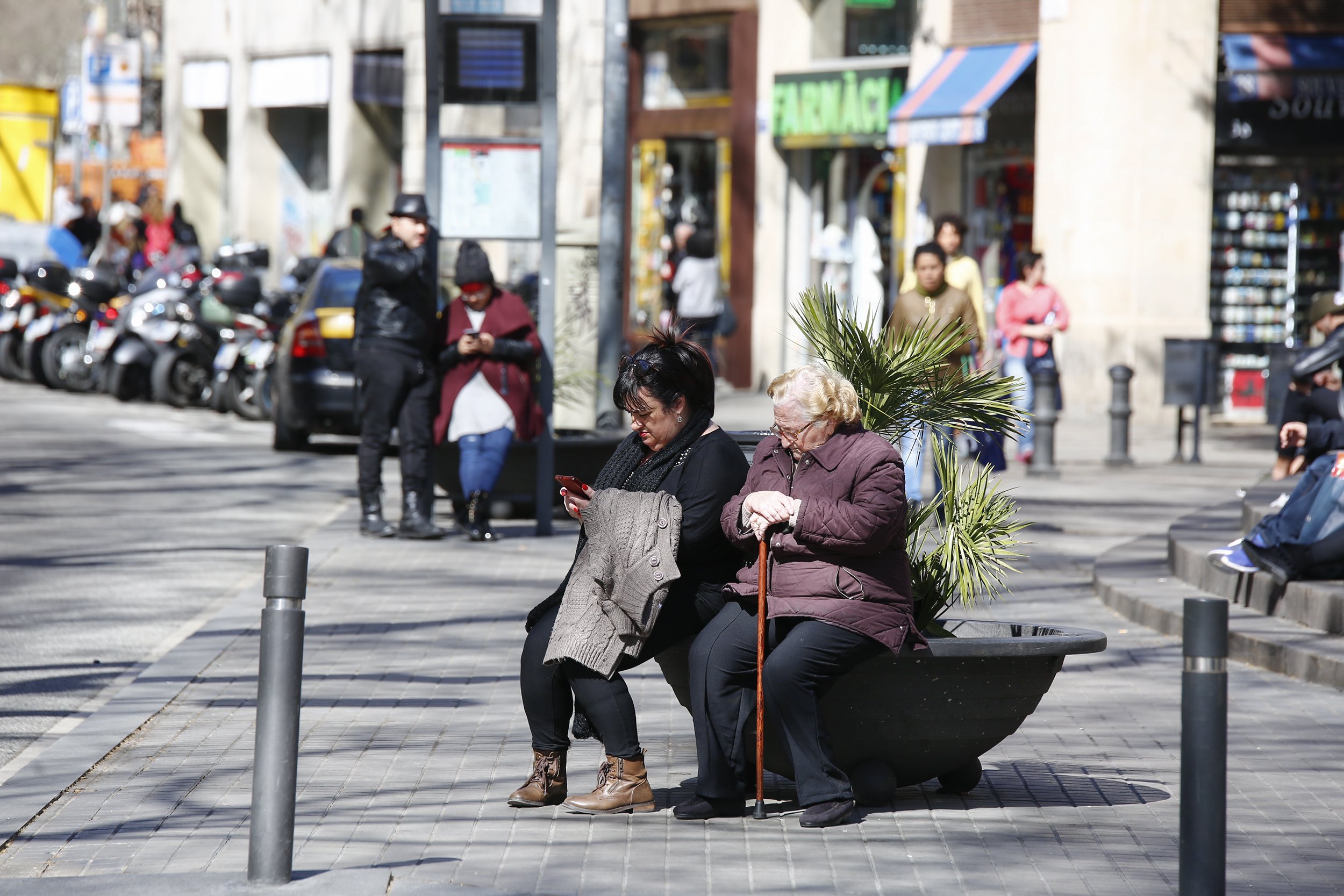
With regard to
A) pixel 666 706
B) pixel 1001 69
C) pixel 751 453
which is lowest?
pixel 666 706

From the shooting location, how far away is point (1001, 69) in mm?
22078

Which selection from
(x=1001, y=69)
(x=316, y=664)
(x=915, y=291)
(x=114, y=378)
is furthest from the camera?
(x=1001, y=69)

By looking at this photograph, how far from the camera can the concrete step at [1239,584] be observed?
336 inches

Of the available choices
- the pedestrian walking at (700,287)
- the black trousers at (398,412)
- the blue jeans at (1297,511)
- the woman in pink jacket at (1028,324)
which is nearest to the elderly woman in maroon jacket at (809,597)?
the blue jeans at (1297,511)

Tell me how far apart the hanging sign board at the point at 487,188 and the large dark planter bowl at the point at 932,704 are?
640 centimetres

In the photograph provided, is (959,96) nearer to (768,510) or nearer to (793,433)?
(793,433)

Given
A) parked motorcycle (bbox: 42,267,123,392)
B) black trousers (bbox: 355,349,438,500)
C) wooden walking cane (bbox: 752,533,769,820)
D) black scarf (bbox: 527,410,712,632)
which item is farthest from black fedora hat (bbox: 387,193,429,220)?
parked motorcycle (bbox: 42,267,123,392)

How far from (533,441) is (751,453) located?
17.5 feet

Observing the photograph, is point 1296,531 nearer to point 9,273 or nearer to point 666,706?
point 666,706

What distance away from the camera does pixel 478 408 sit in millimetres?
11219

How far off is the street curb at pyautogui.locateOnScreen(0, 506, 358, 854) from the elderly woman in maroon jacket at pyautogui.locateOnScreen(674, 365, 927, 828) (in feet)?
6.07

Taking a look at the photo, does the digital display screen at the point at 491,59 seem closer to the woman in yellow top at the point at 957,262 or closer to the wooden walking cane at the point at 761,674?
the woman in yellow top at the point at 957,262

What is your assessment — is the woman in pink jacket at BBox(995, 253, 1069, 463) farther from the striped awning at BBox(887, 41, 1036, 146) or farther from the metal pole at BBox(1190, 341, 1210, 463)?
the striped awning at BBox(887, 41, 1036, 146)

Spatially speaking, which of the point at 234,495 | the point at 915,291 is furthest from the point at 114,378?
the point at 915,291
